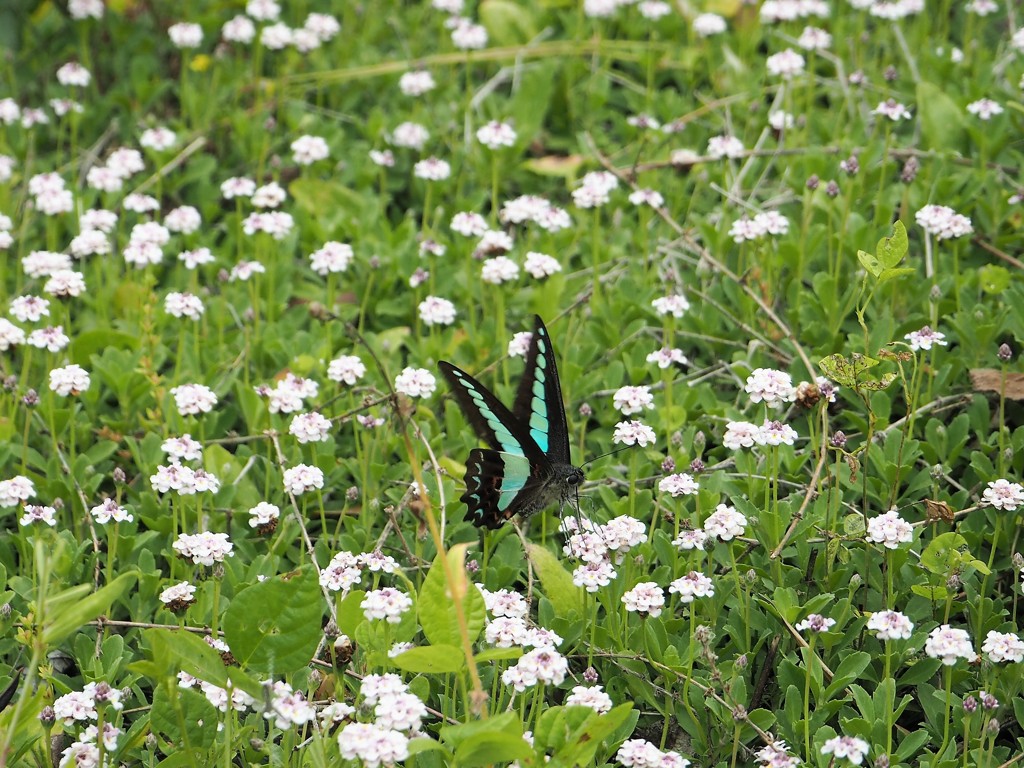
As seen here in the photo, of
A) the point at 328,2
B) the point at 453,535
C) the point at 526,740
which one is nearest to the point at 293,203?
the point at 328,2

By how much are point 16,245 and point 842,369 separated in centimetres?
356

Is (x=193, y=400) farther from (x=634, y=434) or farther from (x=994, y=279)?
(x=994, y=279)

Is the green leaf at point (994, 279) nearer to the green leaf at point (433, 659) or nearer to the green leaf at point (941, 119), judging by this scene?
the green leaf at point (941, 119)

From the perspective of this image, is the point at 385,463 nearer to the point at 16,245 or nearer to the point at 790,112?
the point at 16,245

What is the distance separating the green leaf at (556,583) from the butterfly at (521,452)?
0.16 meters

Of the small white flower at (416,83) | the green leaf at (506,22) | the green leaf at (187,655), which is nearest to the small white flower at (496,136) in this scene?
the small white flower at (416,83)

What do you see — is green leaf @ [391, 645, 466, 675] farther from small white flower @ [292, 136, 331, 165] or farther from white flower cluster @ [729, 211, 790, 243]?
small white flower @ [292, 136, 331, 165]

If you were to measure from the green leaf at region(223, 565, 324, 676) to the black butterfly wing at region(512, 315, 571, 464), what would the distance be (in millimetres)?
914

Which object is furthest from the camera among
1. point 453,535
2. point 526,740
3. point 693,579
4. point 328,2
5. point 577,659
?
point 328,2

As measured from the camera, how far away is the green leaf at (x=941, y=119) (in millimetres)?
5258

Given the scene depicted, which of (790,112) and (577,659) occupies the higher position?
(790,112)

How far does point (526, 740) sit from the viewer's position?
2.79 meters

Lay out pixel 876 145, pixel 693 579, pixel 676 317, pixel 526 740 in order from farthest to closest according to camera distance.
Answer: pixel 876 145 → pixel 676 317 → pixel 693 579 → pixel 526 740

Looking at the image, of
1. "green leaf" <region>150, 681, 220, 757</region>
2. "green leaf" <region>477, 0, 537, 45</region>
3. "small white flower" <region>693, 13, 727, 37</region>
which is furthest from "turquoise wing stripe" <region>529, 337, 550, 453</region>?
"green leaf" <region>477, 0, 537, 45</region>
